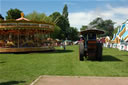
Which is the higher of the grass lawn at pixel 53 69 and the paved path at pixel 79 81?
the grass lawn at pixel 53 69

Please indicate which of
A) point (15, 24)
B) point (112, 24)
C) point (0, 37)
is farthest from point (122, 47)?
point (112, 24)

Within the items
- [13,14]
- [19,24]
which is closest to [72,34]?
[13,14]

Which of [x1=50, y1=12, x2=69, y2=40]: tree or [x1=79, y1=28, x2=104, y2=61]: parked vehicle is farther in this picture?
[x1=50, y1=12, x2=69, y2=40]: tree

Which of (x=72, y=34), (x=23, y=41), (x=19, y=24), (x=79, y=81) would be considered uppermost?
(x=72, y=34)

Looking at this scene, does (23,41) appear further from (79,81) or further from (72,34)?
(72,34)

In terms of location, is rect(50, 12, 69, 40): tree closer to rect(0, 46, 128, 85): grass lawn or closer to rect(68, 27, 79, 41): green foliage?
rect(68, 27, 79, 41): green foliage

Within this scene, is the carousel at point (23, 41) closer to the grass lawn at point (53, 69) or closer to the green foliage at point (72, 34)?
the grass lawn at point (53, 69)

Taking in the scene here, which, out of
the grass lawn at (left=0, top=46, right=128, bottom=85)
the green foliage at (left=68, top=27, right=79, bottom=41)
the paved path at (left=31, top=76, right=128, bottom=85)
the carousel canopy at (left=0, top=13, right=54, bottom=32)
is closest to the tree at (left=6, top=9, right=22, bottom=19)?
the green foliage at (left=68, top=27, right=79, bottom=41)

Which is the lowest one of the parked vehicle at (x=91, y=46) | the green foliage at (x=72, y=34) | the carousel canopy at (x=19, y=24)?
the parked vehicle at (x=91, y=46)

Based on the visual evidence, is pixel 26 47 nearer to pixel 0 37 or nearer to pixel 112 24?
pixel 0 37

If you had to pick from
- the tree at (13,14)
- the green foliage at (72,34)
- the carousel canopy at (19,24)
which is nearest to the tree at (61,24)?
the green foliage at (72,34)

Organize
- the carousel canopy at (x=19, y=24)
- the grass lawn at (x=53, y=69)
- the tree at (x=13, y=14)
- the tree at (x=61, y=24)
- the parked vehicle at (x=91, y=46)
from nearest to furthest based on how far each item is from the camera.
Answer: the grass lawn at (x=53, y=69), the parked vehicle at (x=91, y=46), the carousel canopy at (x=19, y=24), the tree at (x=13, y=14), the tree at (x=61, y=24)

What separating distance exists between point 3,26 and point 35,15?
36410mm

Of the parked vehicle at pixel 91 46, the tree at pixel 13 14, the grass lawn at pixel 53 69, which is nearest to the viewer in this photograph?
the grass lawn at pixel 53 69
